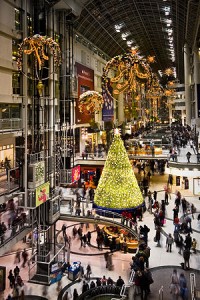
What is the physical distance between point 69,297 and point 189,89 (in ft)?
124

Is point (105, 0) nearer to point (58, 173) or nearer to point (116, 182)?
point (58, 173)

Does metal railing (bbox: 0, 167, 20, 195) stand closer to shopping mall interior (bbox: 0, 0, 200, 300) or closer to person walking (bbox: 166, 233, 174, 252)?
shopping mall interior (bbox: 0, 0, 200, 300)

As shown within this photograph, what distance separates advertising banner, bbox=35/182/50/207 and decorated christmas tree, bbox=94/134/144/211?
2.60 m

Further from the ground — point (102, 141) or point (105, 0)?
point (105, 0)

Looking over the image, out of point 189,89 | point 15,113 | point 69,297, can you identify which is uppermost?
point 189,89

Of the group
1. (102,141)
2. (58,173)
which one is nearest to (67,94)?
(58,173)

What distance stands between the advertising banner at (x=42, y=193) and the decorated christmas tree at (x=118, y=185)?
8.54 feet

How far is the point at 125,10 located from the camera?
116ft

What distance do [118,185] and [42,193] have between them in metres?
3.76

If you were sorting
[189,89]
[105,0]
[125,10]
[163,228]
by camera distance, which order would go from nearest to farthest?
[163,228]
[105,0]
[125,10]
[189,89]

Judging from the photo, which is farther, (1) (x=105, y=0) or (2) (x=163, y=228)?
(1) (x=105, y=0)

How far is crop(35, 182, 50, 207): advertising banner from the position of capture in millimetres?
15214

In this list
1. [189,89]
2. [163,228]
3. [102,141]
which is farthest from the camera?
[189,89]

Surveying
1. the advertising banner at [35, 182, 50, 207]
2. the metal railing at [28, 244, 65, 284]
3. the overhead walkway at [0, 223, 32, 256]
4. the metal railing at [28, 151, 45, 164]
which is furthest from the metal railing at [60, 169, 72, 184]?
the overhead walkway at [0, 223, 32, 256]
